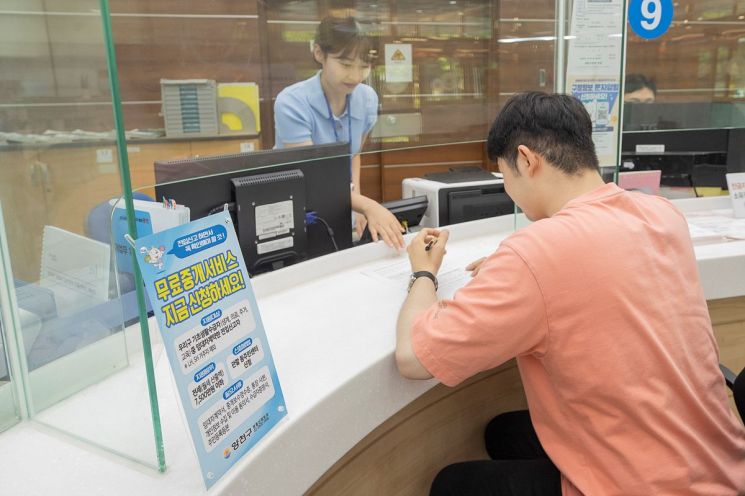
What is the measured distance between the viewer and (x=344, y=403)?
39.3 inches

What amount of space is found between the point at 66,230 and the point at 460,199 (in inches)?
61.8

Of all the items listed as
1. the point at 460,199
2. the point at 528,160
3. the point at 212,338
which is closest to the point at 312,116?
the point at 460,199

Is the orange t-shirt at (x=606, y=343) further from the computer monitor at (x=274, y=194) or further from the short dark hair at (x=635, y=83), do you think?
the short dark hair at (x=635, y=83)

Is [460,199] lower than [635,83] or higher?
lower

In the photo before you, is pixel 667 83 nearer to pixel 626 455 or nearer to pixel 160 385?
pixel 626 455

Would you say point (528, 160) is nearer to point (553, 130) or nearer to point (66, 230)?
point (553, 130)

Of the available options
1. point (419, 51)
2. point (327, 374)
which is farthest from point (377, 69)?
point (327, 374)

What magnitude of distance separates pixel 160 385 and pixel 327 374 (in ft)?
0.92

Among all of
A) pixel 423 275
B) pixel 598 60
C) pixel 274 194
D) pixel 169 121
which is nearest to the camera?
pixel 423 275

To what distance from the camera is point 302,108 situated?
2.54 metres

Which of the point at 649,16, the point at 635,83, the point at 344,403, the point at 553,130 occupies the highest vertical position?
the point at 649,16

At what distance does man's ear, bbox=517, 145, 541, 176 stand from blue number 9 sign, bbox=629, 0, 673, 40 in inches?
50.8

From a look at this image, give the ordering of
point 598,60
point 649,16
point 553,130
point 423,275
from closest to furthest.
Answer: point 553,130, point 423,275, point 598,60, point 649,16

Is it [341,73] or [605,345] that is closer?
[605,345]
